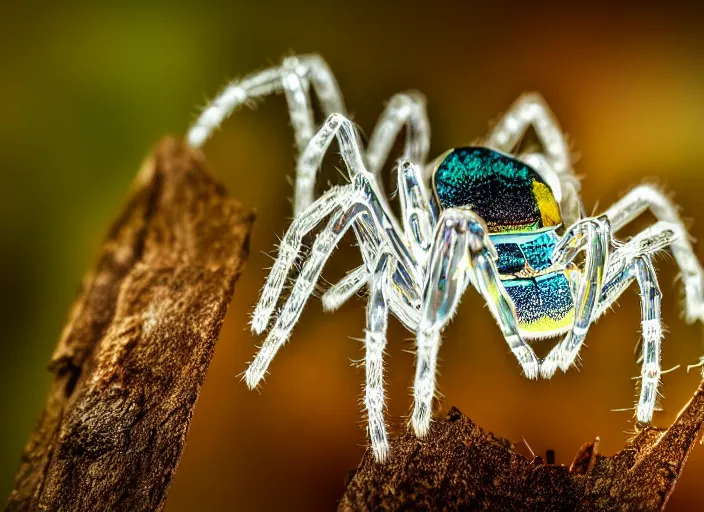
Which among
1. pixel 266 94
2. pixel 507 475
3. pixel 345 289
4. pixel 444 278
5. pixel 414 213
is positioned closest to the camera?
pixel 507 475

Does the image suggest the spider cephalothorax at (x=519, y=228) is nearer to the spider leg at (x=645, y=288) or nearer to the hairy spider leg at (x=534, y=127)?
the spider leg at (x=645, y=288)

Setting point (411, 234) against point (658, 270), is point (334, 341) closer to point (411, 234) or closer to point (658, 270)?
point (411, 234)

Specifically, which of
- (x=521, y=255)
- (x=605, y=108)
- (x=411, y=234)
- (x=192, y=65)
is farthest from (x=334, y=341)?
(x=605, y=108)

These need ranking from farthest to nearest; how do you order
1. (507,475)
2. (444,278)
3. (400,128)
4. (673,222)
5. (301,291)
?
(400,128)
(673,222)
(301,291)
(444,278)
(507,475)

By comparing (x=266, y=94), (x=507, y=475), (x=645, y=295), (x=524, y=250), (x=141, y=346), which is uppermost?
A: (x=266, y=94)

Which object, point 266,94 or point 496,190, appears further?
point 266,94

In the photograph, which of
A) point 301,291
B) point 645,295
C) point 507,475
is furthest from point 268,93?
point 507,475

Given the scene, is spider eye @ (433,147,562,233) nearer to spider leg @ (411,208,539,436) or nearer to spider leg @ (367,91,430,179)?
spider leg @ (411,208,539,436)

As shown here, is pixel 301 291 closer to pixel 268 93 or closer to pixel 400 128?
pixel 268 93
